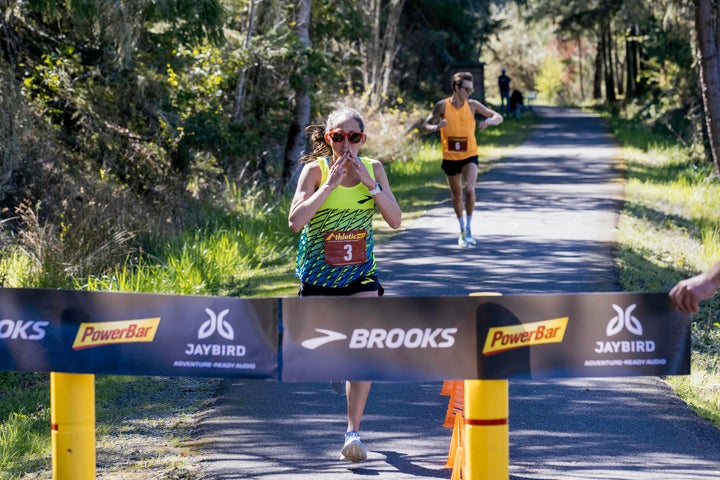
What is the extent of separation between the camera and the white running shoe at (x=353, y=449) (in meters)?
5.62

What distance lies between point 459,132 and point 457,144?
0.50ft

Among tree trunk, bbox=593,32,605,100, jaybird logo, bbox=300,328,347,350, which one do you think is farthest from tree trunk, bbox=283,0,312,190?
tree trunk, bbox=593,32,605,100

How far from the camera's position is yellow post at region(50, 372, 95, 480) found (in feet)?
13.8

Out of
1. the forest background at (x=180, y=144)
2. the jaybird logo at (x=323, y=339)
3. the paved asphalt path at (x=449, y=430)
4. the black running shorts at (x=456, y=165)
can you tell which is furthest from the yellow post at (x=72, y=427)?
the black running shorts at (x=456, y=165)

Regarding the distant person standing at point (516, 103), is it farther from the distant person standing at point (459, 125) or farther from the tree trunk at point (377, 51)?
the distant person standing at point (459, 125)

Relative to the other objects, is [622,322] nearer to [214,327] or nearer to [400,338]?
[400,338]

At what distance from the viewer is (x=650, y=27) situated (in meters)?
32.8

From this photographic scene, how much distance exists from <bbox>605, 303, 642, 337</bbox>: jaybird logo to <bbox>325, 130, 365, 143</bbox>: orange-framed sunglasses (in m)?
1.92

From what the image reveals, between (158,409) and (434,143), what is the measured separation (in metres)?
22.6

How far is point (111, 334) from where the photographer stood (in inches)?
167

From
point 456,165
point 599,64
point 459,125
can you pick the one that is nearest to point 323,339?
point 459,125

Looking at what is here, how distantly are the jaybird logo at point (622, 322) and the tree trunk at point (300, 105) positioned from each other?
14937mm

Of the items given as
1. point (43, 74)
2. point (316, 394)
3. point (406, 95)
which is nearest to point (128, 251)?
point (43, 74)

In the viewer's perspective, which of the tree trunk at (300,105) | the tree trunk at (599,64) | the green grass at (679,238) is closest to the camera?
the green grass at (679,238)
